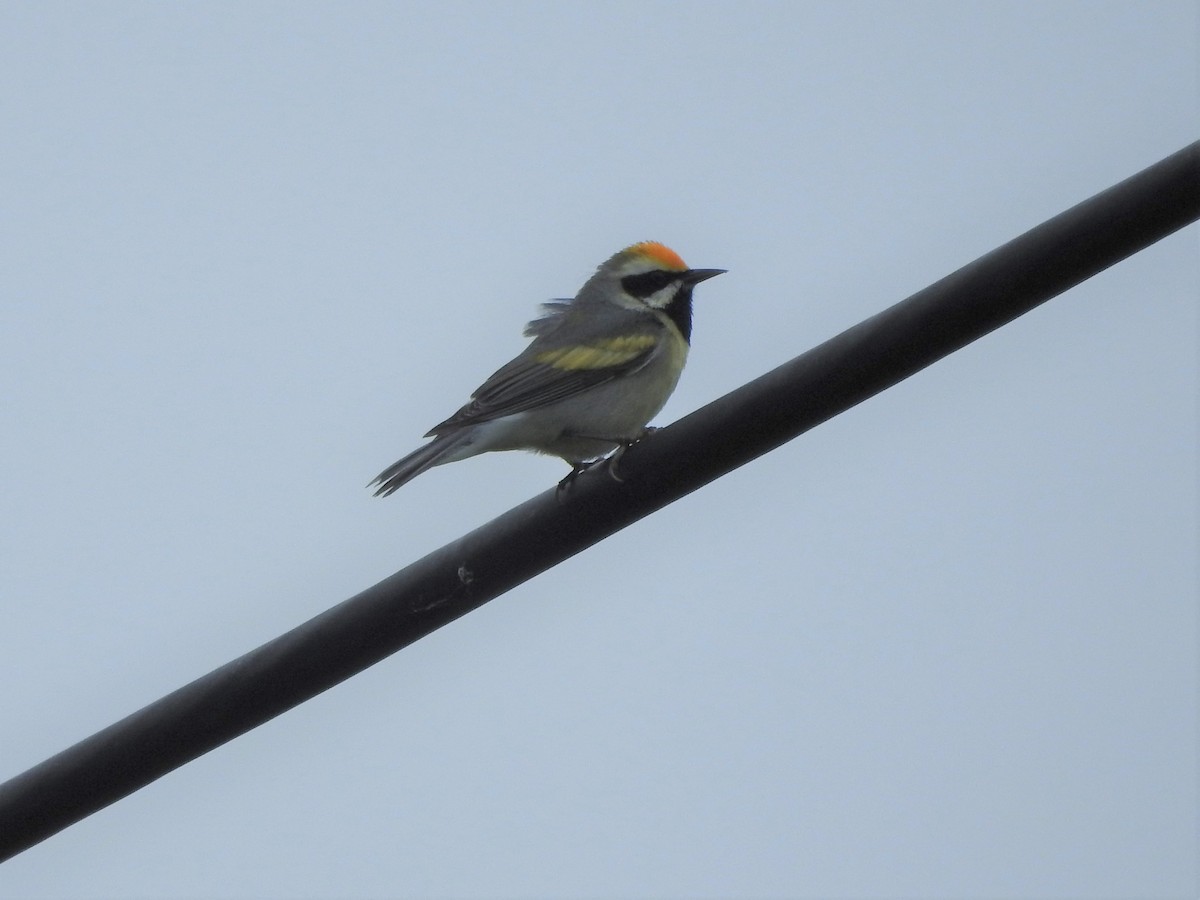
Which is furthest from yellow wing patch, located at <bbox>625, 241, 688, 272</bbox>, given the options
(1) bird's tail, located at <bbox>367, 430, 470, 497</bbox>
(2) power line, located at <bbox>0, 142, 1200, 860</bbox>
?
(2) power line, located at <bbox>0, 142, 1200, 860</bbox>

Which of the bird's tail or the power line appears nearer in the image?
the power line

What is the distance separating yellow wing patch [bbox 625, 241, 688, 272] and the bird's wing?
3.71 ft

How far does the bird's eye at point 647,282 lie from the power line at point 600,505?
14.6 ft

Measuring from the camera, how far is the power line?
3855 mm

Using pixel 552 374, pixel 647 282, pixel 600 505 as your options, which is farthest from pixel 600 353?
pixel 600 505

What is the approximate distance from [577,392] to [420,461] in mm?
1048

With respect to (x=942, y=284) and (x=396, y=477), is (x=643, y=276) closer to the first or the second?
(x=396, y=477)

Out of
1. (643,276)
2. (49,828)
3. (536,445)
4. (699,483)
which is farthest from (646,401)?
(49,828)

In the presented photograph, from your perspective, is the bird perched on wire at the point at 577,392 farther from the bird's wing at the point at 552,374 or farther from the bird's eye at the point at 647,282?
the bird's eye at the point at 647,282

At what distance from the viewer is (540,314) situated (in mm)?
9312

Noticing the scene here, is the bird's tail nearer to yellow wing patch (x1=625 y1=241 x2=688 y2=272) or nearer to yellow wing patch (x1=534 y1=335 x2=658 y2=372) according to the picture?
yellow wing patch (x1=534 y1=335 x2=658 y2=372)

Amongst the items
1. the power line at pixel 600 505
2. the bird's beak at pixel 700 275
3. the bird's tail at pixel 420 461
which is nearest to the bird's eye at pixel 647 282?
the bird's beak at pixel 700 275

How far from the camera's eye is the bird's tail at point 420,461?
6.66 m

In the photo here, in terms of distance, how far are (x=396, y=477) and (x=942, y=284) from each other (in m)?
3.43
